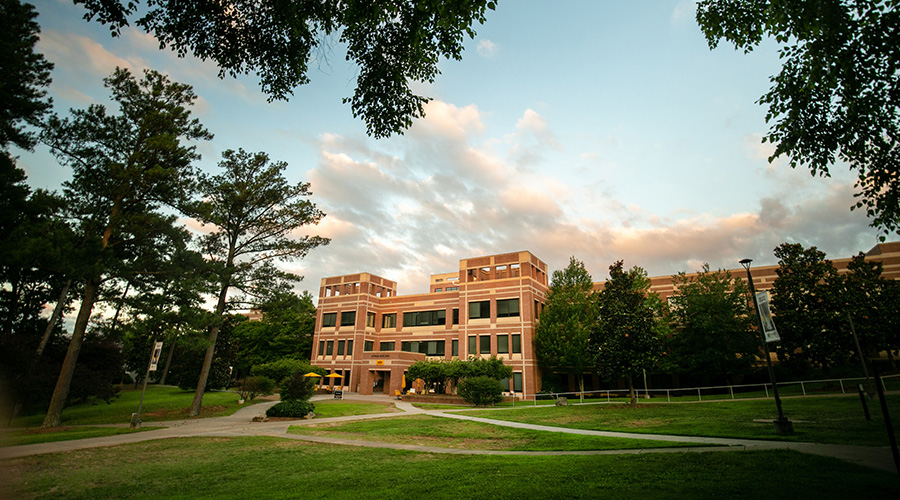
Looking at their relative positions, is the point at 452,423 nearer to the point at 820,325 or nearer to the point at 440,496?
the point at 440,496

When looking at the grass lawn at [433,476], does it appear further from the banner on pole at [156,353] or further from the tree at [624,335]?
the tree at [624,335]

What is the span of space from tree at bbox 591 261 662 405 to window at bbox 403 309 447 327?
26.2m

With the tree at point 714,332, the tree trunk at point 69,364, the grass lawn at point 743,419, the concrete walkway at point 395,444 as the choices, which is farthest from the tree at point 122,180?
the tree at point 714,332

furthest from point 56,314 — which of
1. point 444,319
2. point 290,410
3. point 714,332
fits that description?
point 714,332

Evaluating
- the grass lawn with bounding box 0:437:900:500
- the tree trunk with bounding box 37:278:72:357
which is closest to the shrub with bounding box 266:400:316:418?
the grass lawn with bounding box 0:437:900:500

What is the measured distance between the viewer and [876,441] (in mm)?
10078

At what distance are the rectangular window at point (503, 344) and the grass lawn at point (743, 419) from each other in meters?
18.1

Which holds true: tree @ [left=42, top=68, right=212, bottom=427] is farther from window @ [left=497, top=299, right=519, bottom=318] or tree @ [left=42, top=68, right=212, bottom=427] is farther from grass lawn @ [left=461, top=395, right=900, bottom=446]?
window @ [left=497, top=299, right=519, bottom=318]

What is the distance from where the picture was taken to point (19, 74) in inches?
725

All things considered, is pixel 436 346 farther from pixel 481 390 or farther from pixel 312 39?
pixel 312 39

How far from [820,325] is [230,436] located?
36.2 m

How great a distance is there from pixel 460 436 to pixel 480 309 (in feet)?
97.5

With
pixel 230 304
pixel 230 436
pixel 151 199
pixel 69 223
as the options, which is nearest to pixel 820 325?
pixel 230 436

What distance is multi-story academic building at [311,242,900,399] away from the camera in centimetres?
4253
